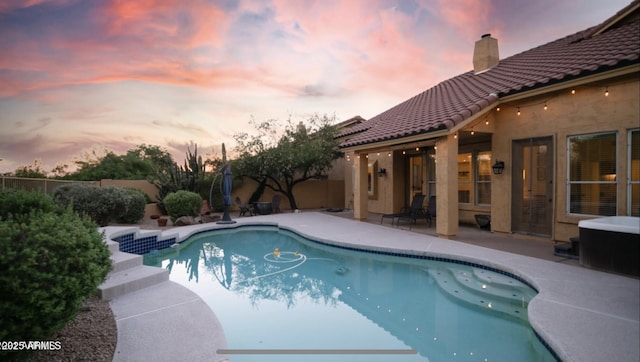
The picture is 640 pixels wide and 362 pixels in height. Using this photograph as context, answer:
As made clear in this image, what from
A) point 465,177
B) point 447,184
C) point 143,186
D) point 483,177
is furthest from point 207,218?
point 483,177

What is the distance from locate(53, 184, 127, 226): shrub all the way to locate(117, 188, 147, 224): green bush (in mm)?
182

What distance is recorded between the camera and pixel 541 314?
4145 millimetres

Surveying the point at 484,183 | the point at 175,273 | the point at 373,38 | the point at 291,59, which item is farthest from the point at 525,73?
the point at 175,273

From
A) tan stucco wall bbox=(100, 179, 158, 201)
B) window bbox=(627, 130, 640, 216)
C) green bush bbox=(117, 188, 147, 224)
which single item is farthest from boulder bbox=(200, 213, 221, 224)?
window bbox=(627, 130, 640, 216)

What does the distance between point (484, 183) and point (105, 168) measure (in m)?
27.8

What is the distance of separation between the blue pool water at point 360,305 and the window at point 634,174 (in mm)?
3491

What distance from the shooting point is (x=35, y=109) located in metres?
11.7

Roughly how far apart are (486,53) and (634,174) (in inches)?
287

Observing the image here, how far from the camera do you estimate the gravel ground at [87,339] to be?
9.87ft

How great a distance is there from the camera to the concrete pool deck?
337 cm

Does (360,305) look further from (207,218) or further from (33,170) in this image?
(33,170)

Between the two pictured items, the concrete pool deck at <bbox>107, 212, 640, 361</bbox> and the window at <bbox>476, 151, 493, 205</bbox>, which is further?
the window at <bbox>476, 151, 493, 205</bbox>

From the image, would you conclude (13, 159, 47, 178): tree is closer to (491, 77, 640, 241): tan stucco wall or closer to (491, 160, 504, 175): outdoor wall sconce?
(491, 160, 504, 175): outdoor wall sconce

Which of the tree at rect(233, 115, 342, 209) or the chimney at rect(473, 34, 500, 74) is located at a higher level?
the chimney at rect(473, 34, 500, 74)
